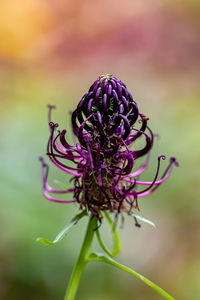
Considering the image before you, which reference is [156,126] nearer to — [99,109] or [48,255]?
[48,255]

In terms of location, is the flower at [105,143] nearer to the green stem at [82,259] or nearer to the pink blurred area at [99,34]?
the green stem at [82,259]

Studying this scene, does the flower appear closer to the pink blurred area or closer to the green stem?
the green stem

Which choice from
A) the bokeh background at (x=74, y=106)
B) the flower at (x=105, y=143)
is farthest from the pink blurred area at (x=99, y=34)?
the flower at (x=105, y=143)

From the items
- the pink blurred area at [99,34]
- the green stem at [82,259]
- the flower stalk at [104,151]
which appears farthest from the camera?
the pink blurred area at [99,34]

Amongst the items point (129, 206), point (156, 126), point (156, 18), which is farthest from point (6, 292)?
point (156, 18)

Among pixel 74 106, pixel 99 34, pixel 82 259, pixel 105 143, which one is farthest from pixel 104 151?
pixel 99 34

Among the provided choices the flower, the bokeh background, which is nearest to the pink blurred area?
the bokeh background

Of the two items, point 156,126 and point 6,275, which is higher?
point 156,126
